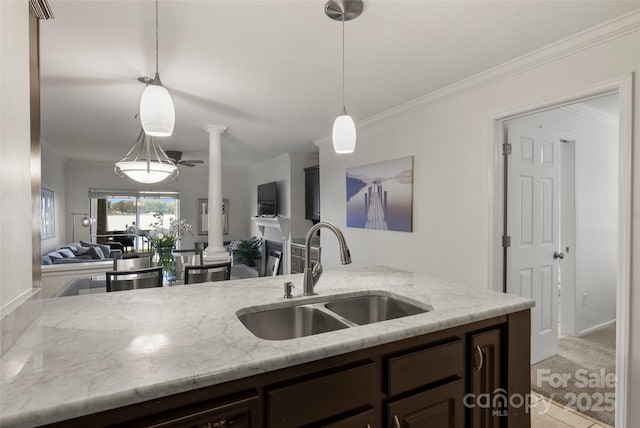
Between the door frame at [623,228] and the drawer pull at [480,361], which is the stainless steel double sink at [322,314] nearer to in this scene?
the drawer pull at [480,361]

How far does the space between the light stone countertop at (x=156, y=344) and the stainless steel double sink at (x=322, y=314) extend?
1.5 inches

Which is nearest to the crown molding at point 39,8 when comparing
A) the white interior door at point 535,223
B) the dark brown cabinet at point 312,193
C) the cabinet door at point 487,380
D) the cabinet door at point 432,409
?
the cabinet door at point 432,409

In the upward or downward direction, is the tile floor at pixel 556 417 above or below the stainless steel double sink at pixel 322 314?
below

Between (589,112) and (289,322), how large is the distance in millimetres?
3715

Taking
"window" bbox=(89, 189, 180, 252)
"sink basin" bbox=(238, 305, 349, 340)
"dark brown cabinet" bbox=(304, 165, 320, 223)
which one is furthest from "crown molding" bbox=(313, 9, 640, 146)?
"window" bbox=(89, 189, 180, 252)

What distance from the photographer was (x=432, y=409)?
1.24m

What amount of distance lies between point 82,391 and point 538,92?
2801 mm

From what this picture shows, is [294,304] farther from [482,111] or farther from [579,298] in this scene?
[579,298]

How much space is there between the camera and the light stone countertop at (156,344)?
771 mm

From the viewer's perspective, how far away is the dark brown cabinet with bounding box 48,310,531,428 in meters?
0.87

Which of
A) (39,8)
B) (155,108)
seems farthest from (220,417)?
(39,8)

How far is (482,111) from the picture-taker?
2.65 m

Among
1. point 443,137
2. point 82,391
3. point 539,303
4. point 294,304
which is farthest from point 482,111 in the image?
point 82,391

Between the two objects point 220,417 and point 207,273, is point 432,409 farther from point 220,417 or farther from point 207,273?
point 207,273
